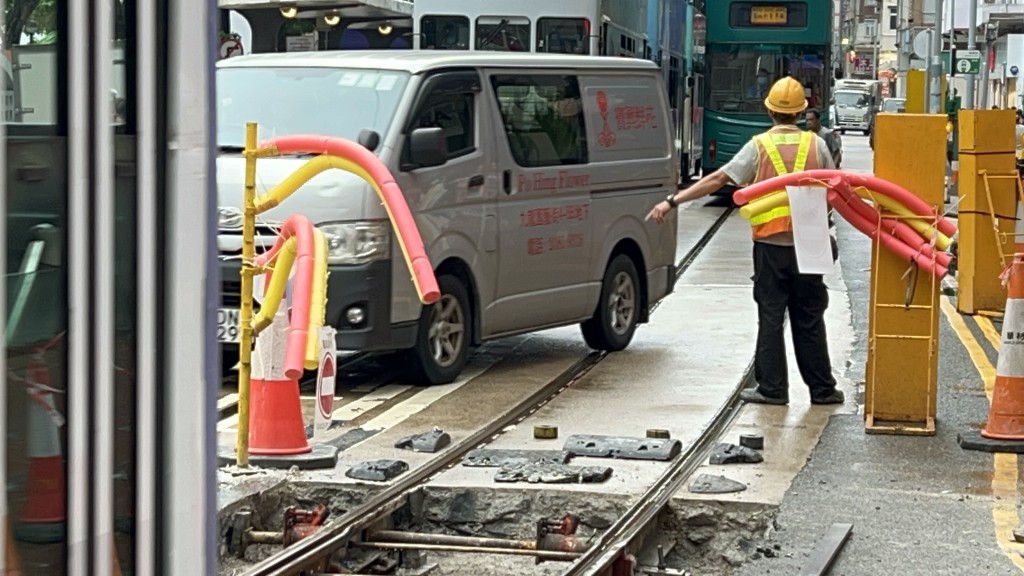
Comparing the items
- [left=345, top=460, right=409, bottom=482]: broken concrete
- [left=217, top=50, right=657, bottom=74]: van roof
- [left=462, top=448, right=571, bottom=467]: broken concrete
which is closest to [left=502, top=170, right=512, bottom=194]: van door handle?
[left=217, top=50, right=657, bottom=74]: van roof

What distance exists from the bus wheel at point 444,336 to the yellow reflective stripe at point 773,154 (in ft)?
6.91

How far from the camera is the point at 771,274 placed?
31.5 ft

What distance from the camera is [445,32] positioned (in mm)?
20000

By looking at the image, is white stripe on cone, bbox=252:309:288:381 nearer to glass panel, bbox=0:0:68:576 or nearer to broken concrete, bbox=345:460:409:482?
broken concrete, bbox=345:460:409:482

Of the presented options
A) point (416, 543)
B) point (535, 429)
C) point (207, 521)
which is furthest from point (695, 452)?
point (207, 521)

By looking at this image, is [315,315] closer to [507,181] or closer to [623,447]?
[623,447]

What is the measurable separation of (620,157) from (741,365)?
170 cm

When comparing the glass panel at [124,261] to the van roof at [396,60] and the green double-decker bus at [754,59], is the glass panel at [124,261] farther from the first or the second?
the green double-decker bus at [754,59]

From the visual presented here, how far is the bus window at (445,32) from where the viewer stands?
1986 centimetres

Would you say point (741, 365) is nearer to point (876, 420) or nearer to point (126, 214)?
point (876, 420)

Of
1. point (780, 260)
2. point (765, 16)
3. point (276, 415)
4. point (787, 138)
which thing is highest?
point (765, 16)

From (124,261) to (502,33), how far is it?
17752mm

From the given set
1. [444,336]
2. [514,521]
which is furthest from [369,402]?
[514,521]

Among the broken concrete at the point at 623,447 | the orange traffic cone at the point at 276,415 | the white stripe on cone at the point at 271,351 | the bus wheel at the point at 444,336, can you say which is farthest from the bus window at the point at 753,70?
the orange traffic cone at the point at 276,415
